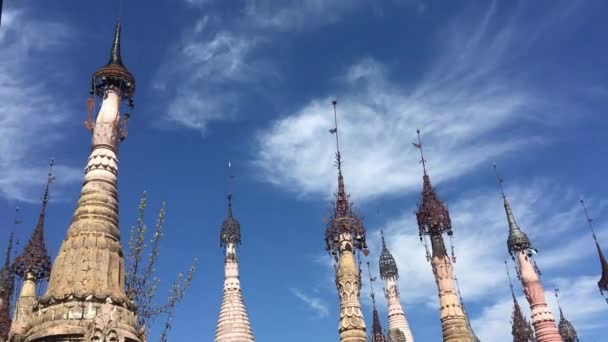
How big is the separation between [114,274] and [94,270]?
821 millimetres

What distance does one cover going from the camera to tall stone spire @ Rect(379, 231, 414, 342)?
48.1m

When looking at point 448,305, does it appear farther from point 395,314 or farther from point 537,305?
point 395,314

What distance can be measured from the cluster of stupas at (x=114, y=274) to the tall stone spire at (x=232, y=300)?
97mm

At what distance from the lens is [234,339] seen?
141ft

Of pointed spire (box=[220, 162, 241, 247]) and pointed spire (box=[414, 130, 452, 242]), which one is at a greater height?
pointed spire (box=[220, 162, 241, 247])

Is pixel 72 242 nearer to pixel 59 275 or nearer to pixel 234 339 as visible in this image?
pixel 59 275

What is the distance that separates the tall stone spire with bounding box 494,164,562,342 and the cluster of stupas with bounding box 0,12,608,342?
2.7 inches

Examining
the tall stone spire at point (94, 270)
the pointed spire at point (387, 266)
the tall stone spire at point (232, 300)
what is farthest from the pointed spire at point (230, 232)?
the tall stone spire at point (94, 270)

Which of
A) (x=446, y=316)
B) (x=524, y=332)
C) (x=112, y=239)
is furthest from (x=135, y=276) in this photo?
(x=524, y=332)

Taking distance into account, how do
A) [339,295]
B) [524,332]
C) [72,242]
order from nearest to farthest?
[72,242]
[339,295]
[524,332]

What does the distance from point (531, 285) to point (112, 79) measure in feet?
99.9

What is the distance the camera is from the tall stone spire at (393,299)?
48125 mm

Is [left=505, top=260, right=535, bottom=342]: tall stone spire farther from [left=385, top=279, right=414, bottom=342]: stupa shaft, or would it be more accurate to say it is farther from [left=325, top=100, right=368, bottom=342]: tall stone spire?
[left=325, top=100, right=368, bottom=342]: tall stone spire

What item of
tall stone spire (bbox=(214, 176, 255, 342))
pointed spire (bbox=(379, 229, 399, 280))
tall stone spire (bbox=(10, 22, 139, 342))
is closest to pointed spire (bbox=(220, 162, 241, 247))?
tall stone spire (bbox=(214, 176, 255, 342))
